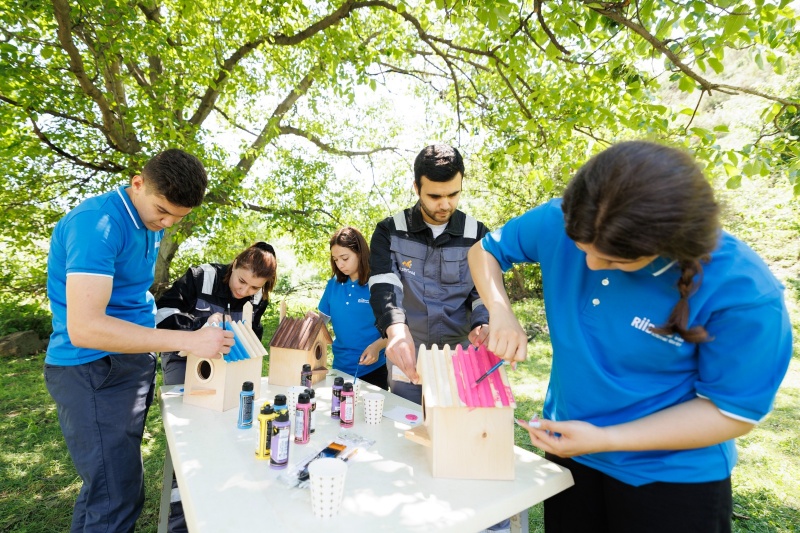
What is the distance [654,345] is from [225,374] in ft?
6.09

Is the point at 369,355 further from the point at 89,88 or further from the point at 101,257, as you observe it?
the point at 89,88

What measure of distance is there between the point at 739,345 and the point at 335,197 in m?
7.24

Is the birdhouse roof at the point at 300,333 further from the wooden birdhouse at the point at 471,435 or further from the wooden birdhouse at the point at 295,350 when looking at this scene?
the wooden birdhouse at the point at 471,435

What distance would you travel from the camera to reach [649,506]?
49.1 inches

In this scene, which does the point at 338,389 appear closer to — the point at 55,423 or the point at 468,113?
the point at 55,423

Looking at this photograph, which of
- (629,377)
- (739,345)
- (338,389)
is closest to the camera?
(739,345)

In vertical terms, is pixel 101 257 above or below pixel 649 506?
above

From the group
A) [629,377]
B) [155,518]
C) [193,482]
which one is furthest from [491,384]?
[155,518]

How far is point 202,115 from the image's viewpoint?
6.75 meters

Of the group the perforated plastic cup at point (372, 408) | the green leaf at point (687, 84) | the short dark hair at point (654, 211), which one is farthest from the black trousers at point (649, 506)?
the green leaf at point (687, 84)

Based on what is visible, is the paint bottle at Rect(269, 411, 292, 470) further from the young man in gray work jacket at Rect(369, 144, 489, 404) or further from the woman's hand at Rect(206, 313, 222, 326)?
the woman's hand at Rect(206, 313, 222, 326)

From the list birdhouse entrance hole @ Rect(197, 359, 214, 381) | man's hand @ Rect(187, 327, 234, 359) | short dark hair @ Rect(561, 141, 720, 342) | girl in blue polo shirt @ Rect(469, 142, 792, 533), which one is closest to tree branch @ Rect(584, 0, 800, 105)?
girl in blue polo shirt @ Rect(469, 142, 792, 533)

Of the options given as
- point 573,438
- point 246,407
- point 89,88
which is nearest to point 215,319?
point 246,407

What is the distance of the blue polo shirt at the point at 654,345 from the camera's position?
102 centimetres
